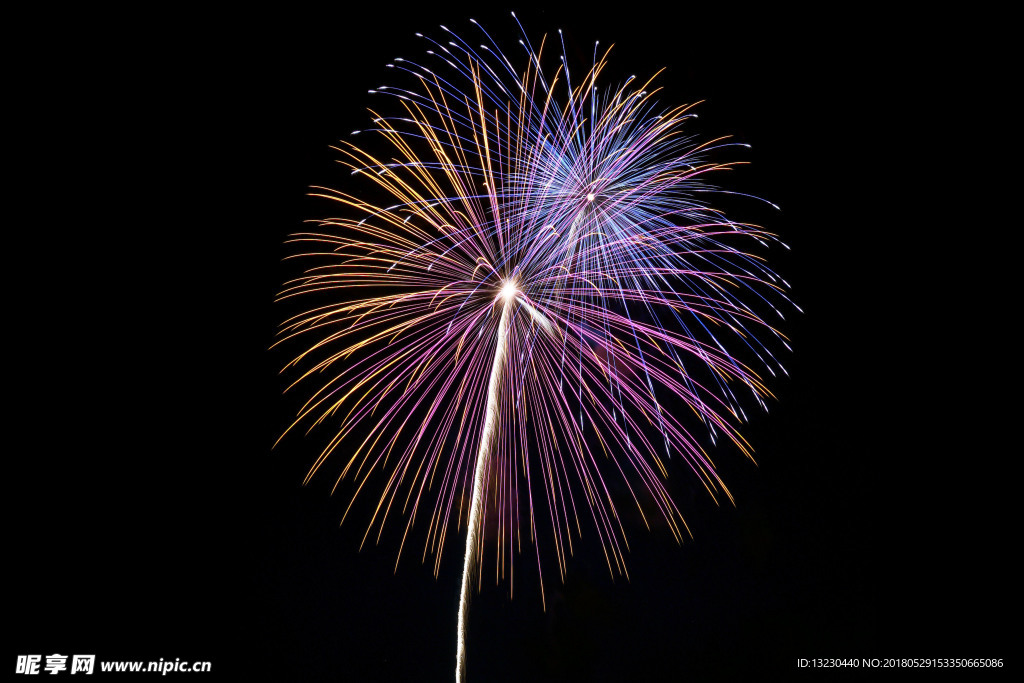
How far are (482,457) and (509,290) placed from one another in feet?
4.84

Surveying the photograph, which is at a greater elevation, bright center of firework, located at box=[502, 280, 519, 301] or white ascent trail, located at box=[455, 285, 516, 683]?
bright center of firework, located at box=[502, 280, 519, 301]

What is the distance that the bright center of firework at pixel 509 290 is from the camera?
470cm

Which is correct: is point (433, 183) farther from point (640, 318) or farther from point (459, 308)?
point (640, 318)

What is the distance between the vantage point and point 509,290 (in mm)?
4707

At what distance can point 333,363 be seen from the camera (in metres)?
5.54

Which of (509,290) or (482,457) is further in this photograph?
(482,457)

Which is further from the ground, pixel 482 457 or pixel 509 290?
pixel 509 290

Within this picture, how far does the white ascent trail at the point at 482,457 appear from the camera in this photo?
4.81 metres

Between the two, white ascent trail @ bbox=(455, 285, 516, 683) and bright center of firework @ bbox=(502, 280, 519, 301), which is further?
white ascent trail @ bbox=(455, 285, 516, 683)

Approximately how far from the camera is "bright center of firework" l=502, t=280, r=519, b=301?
15.4 feet

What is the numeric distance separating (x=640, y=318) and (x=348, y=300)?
8.61 ft

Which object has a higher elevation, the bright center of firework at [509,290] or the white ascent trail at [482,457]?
the bright center of firework at [509,290]

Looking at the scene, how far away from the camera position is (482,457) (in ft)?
16.7

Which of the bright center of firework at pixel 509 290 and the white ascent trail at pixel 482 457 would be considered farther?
the white ascent trail at pixel 482 457
